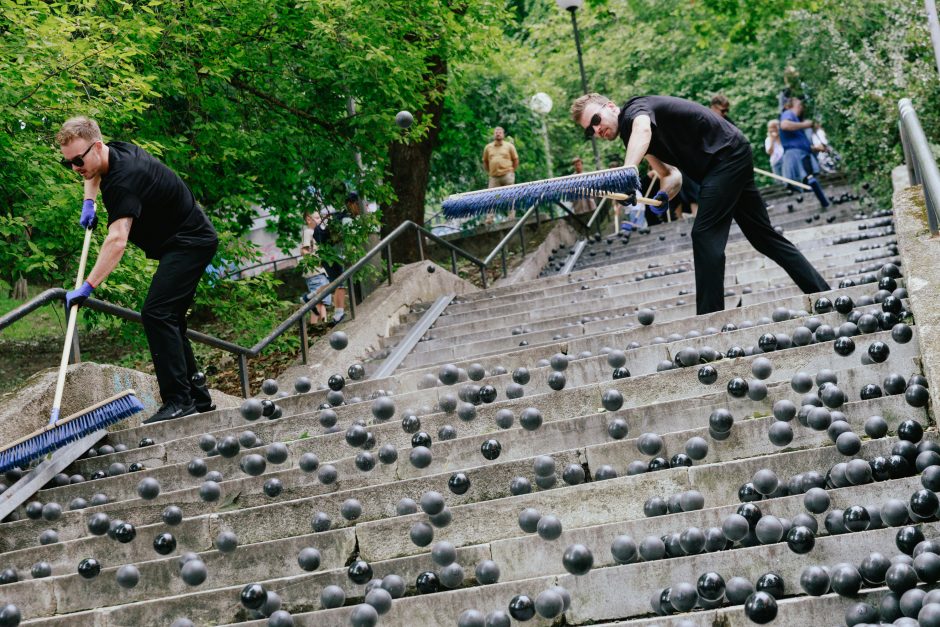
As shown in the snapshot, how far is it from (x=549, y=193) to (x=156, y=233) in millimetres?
2632

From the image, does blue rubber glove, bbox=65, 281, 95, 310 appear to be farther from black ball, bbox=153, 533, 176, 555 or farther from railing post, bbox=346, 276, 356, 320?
railing post, bbox=346, 276, 356, 320

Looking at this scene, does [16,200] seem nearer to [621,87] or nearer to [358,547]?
[358,547]

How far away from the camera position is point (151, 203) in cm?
648

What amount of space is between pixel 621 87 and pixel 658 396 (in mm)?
22476

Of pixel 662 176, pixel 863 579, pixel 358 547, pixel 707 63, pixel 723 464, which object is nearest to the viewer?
pixel 863 579

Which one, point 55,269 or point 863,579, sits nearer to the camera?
point 863,579

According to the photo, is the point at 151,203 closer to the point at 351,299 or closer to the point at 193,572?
the point at 193,572

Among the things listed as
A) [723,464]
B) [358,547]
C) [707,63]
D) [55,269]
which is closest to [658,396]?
[723,464]

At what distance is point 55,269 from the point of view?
29.6ft

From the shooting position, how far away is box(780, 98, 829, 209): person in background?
14.4m

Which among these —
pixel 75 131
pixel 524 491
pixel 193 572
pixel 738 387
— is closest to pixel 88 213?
pixel 75 131

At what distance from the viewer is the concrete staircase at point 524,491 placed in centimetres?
355

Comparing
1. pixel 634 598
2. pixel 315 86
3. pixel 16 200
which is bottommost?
pixel 634 598

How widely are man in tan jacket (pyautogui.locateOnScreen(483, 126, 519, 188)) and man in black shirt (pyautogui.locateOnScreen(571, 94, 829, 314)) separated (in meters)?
9.43
